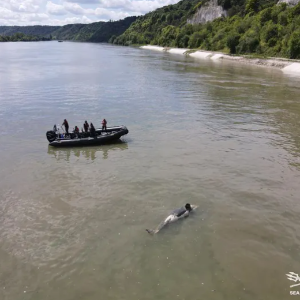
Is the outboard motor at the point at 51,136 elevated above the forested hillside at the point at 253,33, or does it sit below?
below

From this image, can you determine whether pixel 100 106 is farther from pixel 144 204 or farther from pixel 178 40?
pixel 178 40

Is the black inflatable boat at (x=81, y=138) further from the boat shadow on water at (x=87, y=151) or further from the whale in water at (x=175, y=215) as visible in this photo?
the whale in water at (x=175, y=215)

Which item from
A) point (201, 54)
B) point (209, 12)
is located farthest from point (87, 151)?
point (209, 12)

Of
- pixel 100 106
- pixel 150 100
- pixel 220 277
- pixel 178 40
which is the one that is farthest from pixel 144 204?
pixel 178 40

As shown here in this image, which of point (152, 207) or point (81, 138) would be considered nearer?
point (152, 207)

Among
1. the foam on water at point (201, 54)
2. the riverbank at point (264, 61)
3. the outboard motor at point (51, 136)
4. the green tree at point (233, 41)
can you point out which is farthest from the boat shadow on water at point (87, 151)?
the foam on water at point (201, 54)

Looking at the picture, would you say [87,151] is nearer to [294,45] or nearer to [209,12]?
[294,45]
